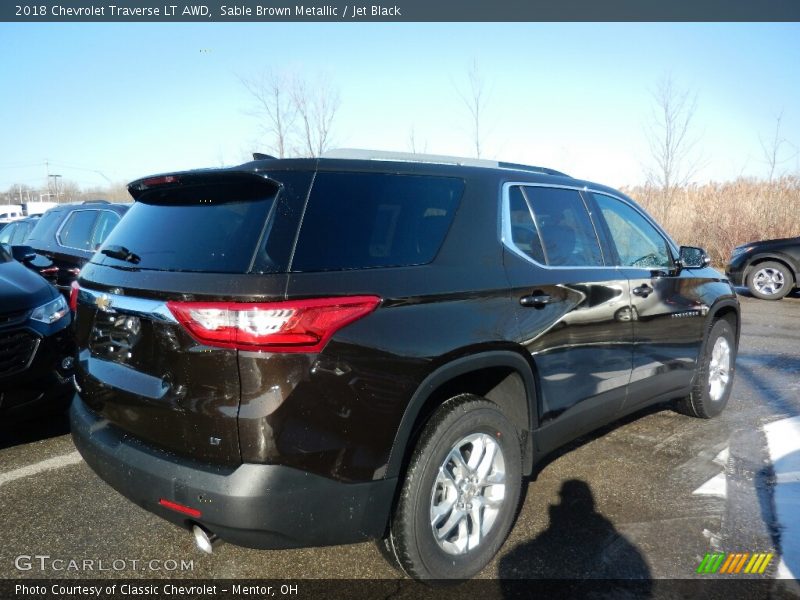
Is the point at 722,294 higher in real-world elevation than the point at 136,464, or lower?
higher

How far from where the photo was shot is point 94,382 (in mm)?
2527

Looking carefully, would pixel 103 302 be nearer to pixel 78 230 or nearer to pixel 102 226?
pixel 102 226

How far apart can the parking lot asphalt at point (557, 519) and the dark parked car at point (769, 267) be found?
26.4 ft

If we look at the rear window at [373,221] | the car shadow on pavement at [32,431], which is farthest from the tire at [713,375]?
the car shadow on pavement at [32,431]

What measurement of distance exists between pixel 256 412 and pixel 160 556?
1319mm

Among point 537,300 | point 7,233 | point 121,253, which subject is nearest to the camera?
point 121,253

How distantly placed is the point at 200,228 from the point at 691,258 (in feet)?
11.5

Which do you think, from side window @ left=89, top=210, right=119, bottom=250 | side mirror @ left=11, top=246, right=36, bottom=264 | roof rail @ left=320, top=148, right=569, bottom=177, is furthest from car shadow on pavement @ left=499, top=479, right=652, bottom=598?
side window @ left=89, top=210, right=119, bottom=250

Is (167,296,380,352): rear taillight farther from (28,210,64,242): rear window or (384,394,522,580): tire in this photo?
(28,210,64,242): rear window

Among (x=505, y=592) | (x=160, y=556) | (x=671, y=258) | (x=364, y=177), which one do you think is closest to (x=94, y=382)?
(x=160, y=556)

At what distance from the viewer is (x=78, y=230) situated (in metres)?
7.84

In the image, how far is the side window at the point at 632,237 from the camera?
368 cm

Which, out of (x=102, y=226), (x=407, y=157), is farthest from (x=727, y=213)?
(x=407, y=157)

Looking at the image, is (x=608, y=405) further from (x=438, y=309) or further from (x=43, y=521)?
(x=43, y=521)
